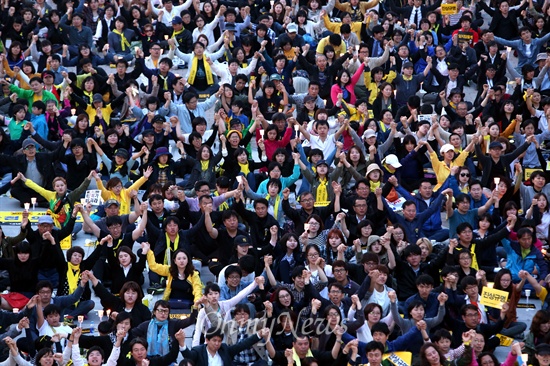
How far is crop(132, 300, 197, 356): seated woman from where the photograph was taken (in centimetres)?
1554

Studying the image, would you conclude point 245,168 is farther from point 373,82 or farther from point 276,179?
point 373,82

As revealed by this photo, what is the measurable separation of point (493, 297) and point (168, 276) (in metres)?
4.13

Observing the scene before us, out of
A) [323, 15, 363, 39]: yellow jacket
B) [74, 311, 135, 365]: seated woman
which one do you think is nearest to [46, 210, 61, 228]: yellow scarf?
[74, 311, 135, 365]: seated woman

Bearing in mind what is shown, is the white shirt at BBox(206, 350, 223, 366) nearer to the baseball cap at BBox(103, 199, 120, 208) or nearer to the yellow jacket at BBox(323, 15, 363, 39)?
the baseball cap at BBox(103, 199, 120, 208)

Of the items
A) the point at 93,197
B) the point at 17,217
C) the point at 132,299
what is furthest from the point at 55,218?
the point at 132,299

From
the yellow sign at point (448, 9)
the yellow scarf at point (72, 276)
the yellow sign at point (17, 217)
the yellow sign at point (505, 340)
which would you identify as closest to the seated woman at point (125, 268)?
the yellow scarf at point (72, 276)

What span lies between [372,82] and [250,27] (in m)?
3.43

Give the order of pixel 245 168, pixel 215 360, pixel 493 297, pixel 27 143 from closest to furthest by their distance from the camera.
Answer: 1. pixel 215 360
2. pixel 493 297
3. pixel 245 168
4. pixel 27 143

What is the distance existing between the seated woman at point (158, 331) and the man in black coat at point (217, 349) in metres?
0.47

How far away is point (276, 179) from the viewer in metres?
18.9

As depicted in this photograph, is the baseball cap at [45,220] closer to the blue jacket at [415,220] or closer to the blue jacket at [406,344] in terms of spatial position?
the blue jacket at [406,344]

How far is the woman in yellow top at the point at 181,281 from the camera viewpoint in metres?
16.9

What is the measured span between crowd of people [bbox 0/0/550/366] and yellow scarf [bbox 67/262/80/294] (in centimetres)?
3

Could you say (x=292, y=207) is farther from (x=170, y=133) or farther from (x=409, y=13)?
(x=409, y=13)
